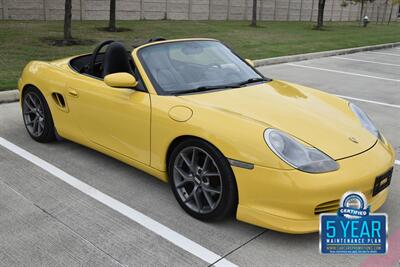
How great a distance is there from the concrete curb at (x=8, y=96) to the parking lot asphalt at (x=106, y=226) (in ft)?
6.21

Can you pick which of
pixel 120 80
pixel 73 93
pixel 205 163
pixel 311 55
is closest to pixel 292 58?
pixel 311 55

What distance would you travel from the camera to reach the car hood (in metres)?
3.17

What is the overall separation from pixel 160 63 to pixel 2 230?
1.86 m

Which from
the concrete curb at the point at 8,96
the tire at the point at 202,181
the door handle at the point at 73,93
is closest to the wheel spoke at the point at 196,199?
the tire at the point at 202,181

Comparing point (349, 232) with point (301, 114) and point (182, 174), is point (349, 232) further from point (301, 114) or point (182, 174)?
point (182, 174)

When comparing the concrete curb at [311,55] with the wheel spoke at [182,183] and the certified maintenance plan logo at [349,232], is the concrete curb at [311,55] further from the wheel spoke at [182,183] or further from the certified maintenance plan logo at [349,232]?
A: the certified maintenance plan logo at [349,232]

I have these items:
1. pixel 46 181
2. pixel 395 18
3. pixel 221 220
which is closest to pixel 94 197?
pixel 46 181

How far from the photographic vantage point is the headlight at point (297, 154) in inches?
115

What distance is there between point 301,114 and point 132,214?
1.54 m

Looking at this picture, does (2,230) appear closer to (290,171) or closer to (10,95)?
(290,171)

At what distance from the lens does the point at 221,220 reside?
3.35 metres

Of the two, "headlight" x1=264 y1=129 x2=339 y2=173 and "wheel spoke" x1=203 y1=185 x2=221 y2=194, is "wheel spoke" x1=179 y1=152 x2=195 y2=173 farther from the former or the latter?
"headlight" x1=264 y1=129 x2=339 y2=173

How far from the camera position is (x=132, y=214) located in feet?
11.5

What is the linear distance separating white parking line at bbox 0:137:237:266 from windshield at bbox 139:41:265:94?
1.01 metres
